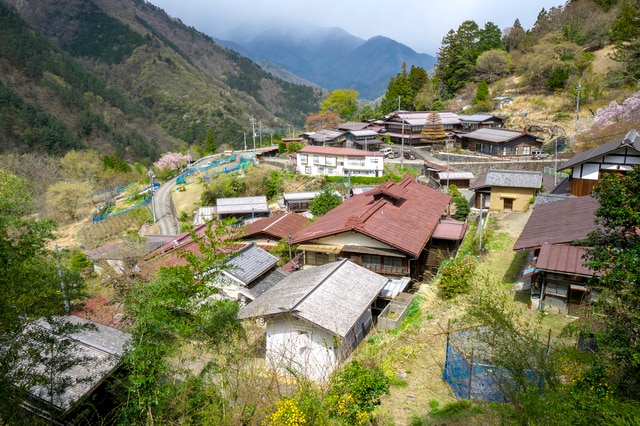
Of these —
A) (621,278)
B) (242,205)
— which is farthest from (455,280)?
(242,205)

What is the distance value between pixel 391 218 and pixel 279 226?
8.48 meters

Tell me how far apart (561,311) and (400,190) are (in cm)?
1122

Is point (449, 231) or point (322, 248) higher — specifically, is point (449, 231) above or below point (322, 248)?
above

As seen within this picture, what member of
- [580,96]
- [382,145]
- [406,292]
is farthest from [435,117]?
[406,292]

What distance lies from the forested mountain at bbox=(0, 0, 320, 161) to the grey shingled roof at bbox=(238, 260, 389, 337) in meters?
66.8

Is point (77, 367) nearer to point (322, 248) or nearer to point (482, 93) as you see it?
point (322, 248)

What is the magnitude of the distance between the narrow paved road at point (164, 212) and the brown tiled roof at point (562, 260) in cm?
2947

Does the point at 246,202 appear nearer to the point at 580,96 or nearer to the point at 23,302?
the point at 23,302

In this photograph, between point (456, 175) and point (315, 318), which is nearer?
point (315, 318)

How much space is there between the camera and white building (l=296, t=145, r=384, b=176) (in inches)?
1512

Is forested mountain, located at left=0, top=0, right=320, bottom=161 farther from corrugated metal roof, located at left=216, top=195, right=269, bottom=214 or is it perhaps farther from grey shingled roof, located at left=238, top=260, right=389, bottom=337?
grey shingled roof, located at left=238, top=260, right=389, bottom=337

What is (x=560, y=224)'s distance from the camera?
45.7 ft

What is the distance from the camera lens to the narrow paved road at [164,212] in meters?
35.7

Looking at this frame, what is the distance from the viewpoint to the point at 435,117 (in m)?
47.3
